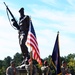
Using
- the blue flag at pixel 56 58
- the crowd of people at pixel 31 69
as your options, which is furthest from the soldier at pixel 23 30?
the blue flag at pixel 56 58

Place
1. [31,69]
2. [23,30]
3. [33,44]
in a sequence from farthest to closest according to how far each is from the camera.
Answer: [23,30] < [33,44] < [31,69]

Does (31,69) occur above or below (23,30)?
below

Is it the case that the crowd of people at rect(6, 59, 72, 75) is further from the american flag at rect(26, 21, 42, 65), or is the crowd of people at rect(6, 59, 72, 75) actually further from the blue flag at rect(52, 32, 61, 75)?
the blue flag at rect(52, 32, 61, 75)

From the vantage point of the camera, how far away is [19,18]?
22.8 metres

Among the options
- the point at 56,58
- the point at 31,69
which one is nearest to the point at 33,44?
the point at 56,58

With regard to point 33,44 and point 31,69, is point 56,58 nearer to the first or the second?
point 33,44

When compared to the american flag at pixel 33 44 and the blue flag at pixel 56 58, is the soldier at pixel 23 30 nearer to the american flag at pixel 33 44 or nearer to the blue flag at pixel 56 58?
the american flag at pixel 33 44

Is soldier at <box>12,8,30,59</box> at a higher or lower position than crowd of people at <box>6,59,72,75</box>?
higher

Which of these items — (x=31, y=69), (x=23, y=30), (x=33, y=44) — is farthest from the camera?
(x=23, y=30)

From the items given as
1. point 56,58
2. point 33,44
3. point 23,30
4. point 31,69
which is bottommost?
point 31,69

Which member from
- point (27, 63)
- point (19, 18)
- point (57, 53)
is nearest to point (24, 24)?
point (19, 18)

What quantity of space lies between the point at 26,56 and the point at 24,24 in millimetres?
1682

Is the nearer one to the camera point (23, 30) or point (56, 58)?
point (56, 58)

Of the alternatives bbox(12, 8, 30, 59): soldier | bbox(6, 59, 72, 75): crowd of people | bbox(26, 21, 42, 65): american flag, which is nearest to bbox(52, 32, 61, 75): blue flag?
bbox(6, 59, 72, 75): crowd of people
